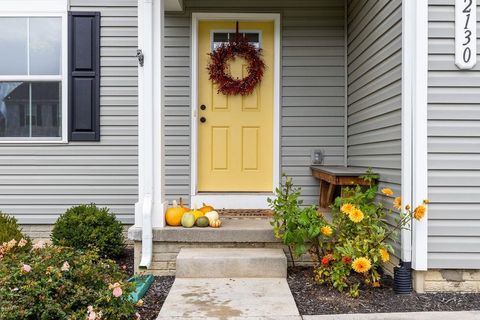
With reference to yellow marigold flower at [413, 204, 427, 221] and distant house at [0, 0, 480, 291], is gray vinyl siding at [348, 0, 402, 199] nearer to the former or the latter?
distant house at [0, 0, 480, 291]

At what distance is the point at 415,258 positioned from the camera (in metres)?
3.17

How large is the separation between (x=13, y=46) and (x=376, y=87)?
3787 mm

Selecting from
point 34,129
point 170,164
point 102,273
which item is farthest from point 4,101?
point 102,273

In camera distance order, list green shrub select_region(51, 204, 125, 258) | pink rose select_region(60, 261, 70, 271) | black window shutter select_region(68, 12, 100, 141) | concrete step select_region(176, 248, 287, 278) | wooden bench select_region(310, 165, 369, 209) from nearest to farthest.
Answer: pink rose select_region(60, 261, 70, 271) < concrete step select_region(176, 248, 287, 278) < wooden bench select_region(310, 165, 369, 209) < green shrub select_region(51, 204, 125, 258) < black window shutter select_region(68, 12, 100, 141)

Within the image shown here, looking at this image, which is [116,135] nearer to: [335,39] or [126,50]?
[126,50]

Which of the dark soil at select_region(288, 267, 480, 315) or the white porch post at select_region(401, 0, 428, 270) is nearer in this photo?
the dark soil at select_region(288, 267, 480, 315)

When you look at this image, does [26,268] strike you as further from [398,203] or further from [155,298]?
[398,203]

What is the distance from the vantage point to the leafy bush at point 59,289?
2.33m

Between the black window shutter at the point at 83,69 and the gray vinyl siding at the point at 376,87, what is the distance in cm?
272

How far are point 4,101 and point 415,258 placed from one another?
4330 mm

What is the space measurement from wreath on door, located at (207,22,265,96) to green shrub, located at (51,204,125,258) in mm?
1840

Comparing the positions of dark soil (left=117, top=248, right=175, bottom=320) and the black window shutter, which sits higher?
the black window shutter

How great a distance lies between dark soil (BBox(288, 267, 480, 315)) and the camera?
291 centimetres

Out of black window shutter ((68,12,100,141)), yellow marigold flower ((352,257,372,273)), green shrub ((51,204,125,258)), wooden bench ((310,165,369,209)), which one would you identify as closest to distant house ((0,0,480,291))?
black window shutter ((68,12,100,141))
